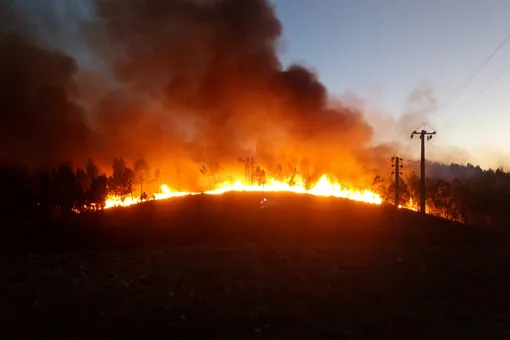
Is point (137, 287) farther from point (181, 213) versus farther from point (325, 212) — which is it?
point (325, 212)

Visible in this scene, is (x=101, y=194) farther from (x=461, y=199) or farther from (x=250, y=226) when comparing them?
(x=461, y=199)

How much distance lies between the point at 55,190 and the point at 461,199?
9982 centimetres

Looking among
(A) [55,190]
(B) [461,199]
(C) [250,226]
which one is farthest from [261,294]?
(B) [461,199]

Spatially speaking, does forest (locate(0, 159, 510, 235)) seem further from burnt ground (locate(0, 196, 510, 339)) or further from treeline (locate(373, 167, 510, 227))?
burnt ground (locate(0, 196, 510, 339))

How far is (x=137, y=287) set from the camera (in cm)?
2453

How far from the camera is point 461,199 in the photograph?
13688cm

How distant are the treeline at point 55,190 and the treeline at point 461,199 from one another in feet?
254

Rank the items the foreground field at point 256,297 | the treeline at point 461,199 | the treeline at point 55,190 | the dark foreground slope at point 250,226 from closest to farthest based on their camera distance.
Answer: the foreground field at point 256,297, the dark foreground slope at point 250,226, the treeline at point 55,190, the treeline at point 461,199

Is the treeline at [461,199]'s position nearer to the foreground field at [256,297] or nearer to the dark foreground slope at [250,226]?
the dark foreground slope at [250,226]

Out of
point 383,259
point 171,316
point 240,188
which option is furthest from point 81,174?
point 171,316

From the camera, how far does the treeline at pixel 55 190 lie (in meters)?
88.6

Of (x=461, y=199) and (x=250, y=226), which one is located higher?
(x=461, y=199)

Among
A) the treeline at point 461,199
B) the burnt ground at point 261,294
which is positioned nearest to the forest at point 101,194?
the treeline at point 461,199

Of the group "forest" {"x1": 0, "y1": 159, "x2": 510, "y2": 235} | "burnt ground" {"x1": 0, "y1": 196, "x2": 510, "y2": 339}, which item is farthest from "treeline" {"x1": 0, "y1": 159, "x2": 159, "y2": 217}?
"burnt ground" {"x1": 0, "y1": 196, "x2": 510, "y2": 339}
